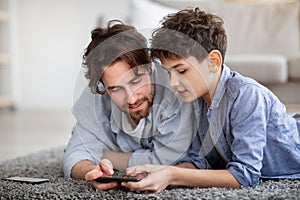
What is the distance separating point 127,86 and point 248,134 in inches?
12.7

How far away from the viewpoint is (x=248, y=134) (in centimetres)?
127

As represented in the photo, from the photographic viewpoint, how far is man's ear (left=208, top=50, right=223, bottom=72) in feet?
4.46

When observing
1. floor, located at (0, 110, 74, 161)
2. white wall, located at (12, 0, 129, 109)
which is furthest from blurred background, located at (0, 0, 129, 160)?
floor, located at (0, 110, 74, 161)

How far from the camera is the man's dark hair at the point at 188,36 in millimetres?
1321

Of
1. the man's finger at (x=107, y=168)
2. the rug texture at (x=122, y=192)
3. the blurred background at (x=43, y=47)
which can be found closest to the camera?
the rug texture at (x=122, y=192)

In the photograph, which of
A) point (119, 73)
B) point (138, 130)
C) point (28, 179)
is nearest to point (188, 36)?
point (119, 73)

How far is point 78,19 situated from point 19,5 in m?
0.53

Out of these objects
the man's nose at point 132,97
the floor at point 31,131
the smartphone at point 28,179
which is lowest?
the floor at point 31,131

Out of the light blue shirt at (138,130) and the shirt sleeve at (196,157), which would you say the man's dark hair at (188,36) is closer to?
the light blue shirt at (138,130)

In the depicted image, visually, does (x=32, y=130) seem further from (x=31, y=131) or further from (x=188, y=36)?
(x=188, y=36)

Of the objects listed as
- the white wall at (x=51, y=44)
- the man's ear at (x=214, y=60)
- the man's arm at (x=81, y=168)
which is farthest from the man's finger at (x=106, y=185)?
the white wall at (x=51, y=44)

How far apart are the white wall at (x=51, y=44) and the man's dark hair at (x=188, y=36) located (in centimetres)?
303

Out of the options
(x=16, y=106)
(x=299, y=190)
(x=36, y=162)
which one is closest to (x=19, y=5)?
(x=16, y=106)

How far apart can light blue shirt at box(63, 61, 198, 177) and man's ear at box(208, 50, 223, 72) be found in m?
0.12
